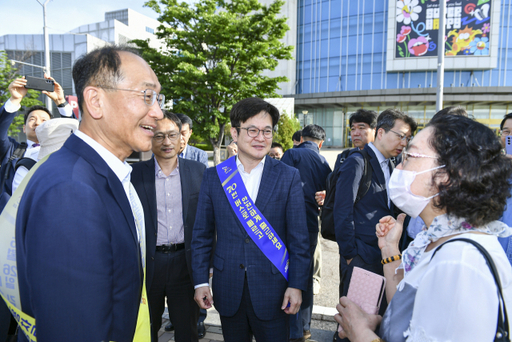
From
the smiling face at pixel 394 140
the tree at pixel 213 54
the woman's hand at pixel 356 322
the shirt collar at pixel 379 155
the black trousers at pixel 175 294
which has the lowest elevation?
the black trousers at pixel 175 294

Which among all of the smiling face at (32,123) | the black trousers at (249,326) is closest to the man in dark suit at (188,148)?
the smiling face at (32,123)

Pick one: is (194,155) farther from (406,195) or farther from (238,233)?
(406,195)

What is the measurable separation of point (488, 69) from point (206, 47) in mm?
32821

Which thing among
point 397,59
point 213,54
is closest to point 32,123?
point 213,54

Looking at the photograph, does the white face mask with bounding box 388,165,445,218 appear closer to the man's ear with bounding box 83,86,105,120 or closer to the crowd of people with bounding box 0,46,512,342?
the crowd of people with bounding box 0,46,512,342

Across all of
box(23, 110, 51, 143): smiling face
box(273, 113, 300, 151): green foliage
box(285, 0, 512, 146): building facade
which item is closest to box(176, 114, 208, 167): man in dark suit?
box(23, 110, 51, 143): smiling face

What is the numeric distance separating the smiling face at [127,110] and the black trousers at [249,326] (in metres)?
1.36

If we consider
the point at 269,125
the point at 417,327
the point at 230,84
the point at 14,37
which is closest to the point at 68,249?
the point at 417,327

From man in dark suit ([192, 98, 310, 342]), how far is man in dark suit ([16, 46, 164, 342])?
0.88 metres

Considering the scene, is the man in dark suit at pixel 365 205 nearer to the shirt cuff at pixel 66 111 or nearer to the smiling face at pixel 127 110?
the smiling face at pixel 127 110

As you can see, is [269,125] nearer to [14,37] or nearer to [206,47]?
[206,47]

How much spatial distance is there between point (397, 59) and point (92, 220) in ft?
129

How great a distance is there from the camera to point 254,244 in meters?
2.28

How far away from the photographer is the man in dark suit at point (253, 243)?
88.7 inches
